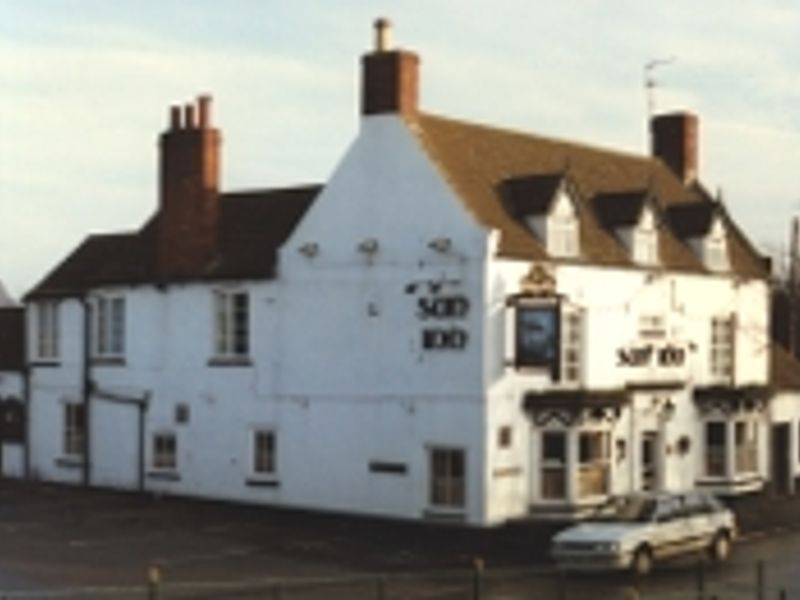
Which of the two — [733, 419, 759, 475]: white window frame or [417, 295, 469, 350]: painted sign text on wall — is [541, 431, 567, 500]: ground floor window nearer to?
[417, 295, 469, 350]: painted sign text on wall

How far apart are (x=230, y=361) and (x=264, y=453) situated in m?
2.85

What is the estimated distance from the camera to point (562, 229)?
35344 mm

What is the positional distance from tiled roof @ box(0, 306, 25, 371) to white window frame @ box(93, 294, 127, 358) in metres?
4.10

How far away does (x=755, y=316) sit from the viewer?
43.7 meters

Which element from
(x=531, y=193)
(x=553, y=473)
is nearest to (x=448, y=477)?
(x=553, y=473)

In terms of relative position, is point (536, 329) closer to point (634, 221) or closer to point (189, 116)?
point (634, 221)

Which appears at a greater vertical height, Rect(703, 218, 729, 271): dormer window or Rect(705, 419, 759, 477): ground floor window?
Rect(703, 218, 729, 271): dormer window

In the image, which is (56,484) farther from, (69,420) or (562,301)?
(562,301)

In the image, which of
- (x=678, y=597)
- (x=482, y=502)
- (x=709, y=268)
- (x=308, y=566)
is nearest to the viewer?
(x=678, y=597)

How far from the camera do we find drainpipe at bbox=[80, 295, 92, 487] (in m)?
42.2

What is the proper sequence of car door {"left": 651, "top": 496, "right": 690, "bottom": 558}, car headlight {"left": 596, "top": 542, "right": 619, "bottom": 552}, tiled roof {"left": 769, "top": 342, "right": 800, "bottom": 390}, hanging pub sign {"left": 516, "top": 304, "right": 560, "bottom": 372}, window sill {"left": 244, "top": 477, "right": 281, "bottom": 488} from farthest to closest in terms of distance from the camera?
tiled roof {"left": 769, "top": 342, "right": 800, "bottom": 390}
window sill {"left": 244, "top": 477, "right": 281, "bottom": 488}
hanging pub sign {"left": 516, "top": 304, "right": 560, "bottom": 372}
car door {"left": 651, "top": 496, "right": 690, "bottom": 558}
car headlight {"left": 596, "top": 542, "right": 619, "bottom": 552}

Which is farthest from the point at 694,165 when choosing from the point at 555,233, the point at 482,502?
the point at 482,502

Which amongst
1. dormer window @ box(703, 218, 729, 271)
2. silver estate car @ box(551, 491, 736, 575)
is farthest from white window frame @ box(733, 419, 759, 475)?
silver estate car @ box(551, 491, 736, 575)

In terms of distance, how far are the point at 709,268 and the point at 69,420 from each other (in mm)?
21013
